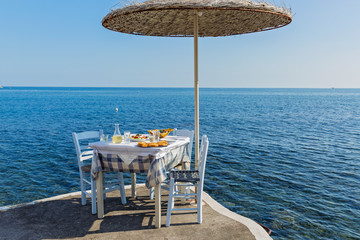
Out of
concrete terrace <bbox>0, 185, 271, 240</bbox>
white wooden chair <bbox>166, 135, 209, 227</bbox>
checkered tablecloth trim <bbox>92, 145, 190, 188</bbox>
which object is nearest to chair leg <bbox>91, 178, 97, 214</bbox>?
concrete terrace <bbox>0, 185, 271, 240</bbox>

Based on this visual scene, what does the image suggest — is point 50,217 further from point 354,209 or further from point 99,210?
point 354,209

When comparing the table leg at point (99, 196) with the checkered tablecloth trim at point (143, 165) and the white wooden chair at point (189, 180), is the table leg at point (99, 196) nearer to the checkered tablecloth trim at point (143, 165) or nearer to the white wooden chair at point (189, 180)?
the checkered tablecloth trim at point (143, 165)

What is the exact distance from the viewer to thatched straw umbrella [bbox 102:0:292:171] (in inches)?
152

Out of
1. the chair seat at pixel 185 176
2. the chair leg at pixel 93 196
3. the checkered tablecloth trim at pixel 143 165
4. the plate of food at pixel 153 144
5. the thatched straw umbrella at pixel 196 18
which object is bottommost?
the chair leg at pixel 93 196

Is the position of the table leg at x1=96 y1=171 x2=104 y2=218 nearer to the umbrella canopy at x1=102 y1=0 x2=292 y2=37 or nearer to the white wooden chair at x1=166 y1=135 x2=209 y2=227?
the white wooden chair at x1=166 y1=135 x2=209 y2=227

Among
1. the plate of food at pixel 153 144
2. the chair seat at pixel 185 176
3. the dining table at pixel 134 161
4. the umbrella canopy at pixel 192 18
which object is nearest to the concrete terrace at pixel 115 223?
the dining table at pixel 134 161

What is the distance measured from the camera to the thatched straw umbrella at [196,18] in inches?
152

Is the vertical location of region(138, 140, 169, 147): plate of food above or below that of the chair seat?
above

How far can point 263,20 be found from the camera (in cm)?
495

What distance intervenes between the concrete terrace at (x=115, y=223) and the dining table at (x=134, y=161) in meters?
0.25

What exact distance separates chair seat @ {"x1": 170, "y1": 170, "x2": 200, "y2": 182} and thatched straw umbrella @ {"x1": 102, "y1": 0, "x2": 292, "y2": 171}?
71 centimetres

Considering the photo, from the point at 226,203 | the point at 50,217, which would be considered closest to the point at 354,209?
the point at 226,203

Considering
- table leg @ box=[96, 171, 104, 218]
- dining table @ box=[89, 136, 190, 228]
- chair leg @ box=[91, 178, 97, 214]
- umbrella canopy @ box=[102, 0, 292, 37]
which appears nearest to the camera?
umbrella canopy @ box=[102, 0, 292, 37]

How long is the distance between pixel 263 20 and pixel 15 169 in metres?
9.27
